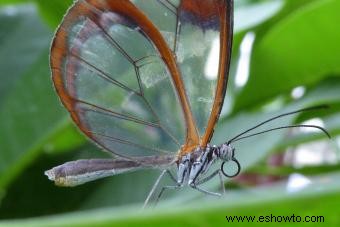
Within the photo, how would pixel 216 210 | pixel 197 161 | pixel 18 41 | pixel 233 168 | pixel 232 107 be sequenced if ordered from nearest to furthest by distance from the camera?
1. pixel 216 210
2. pixel 233 168
3. pixel 197 161
4. pixel 232 107
5. pixel 18 41

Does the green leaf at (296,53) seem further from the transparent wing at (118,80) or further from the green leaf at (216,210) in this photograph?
the green leaf at (216,210)

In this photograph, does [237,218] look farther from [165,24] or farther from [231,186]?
[231,186]

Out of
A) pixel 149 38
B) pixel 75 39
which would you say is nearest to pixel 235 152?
pixel 149 38

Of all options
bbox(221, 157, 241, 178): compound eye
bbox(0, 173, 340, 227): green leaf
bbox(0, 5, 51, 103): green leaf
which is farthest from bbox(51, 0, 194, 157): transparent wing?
bbox(0, 173, 340, 227): green leaf

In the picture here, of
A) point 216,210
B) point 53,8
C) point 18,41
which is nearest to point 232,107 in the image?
point 53,8

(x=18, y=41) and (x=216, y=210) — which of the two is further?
(x=18, y=41)

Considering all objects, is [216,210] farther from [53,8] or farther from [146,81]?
[53,8]

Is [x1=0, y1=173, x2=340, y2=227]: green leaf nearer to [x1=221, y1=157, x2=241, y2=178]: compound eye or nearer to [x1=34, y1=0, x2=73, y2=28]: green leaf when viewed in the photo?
[x1=221, y1=157, x2=241, y2=178]: compound eye
